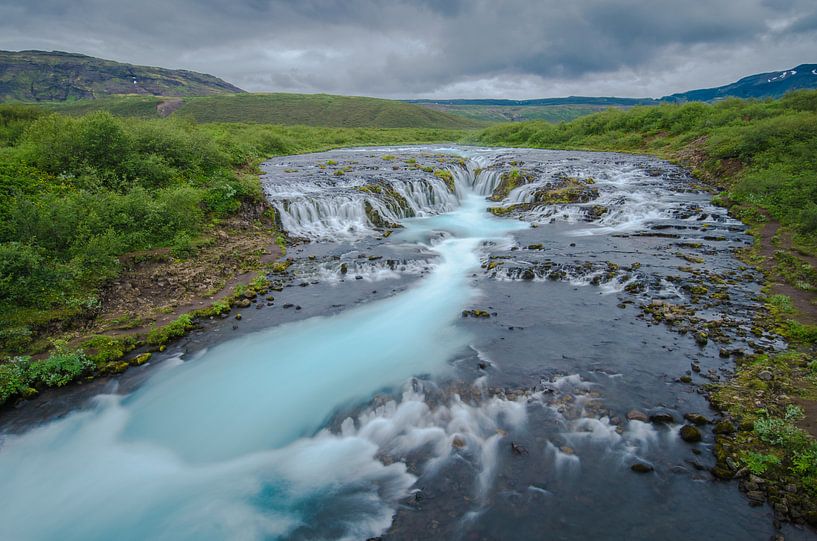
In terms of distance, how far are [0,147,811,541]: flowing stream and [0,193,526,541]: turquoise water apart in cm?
4

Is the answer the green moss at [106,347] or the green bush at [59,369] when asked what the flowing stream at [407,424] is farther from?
the green bush at [59,369]

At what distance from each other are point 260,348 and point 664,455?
9652 mm

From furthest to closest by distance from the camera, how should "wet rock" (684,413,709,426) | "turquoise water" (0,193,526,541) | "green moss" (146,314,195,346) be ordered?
"green moss" (146,314,195,346), "wet rock" (684,413,709,426), "turquoise water" (0,193,526,541)

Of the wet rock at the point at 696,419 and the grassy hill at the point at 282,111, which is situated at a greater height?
the grassy hill at the point at 282,111

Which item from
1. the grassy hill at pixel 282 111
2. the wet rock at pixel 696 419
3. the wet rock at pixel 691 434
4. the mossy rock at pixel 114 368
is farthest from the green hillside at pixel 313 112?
the wet rock at pixel 691 434

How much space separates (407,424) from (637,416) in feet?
14.7

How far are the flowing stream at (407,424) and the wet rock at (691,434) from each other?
0.40ft

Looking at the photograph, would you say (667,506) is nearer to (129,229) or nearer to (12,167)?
(129,229)

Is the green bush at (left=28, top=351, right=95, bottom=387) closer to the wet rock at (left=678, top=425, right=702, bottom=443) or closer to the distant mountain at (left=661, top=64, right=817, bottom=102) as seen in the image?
the wet rock at (left=678, top=425, right=702, bottom=443)

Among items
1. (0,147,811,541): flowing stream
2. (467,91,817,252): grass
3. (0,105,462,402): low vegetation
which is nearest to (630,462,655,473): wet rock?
(0,147,811,541): flowing stream

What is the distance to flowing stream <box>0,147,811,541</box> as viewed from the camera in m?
6.29

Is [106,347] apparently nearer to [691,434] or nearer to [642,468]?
[642,468]

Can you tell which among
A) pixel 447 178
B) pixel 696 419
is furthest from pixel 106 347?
pixel 447 178

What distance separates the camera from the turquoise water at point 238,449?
6.56m
